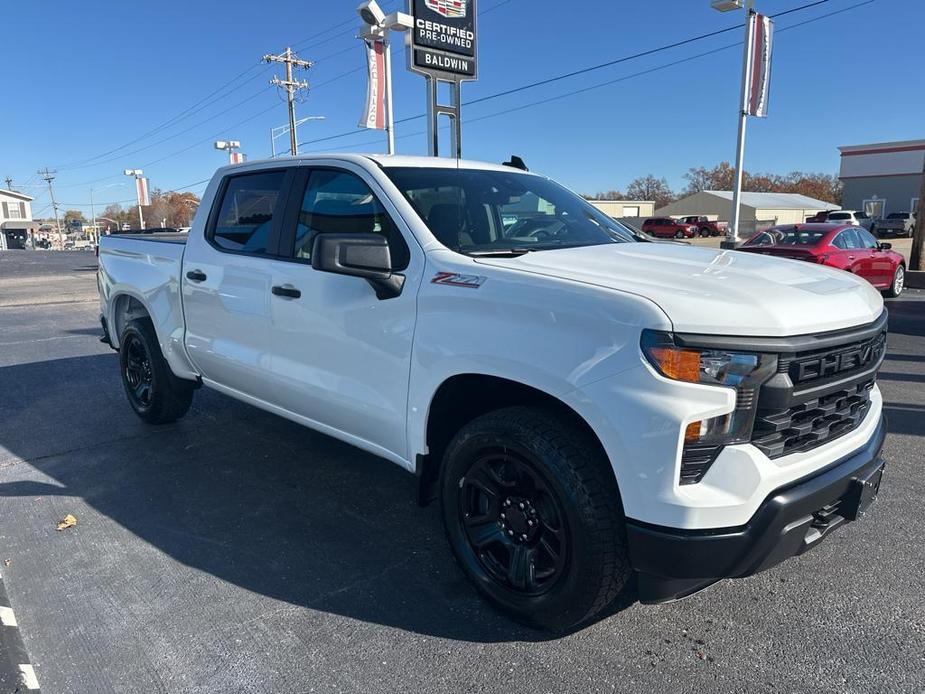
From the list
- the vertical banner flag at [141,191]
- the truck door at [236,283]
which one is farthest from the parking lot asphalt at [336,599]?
the vertical banner flag at [141,191]

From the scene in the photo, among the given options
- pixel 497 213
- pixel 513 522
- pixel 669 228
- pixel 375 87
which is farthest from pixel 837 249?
pixel 669 228

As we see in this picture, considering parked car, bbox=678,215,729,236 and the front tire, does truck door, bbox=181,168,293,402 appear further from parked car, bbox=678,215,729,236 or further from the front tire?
parked car, bbox=678,215,729,236

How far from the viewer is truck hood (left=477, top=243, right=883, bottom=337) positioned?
2178 millimetres

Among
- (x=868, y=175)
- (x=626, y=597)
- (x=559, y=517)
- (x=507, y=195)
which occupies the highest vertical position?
(x=868, y=175)

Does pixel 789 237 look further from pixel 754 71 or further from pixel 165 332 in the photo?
pixel 165 332

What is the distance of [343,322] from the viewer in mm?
3293

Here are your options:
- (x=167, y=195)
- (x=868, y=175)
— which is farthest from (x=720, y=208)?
(x=167, y=195)

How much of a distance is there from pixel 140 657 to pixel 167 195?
11526cm

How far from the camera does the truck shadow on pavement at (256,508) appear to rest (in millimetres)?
3002

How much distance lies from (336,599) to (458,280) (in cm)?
153

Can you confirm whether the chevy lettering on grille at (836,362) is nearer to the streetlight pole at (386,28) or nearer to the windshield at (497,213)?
the windshield at (497,213)

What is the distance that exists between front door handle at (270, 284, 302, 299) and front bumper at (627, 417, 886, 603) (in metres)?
2.14

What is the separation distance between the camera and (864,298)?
106 inches

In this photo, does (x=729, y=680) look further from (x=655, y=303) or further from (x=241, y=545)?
(x=241, y=545)
